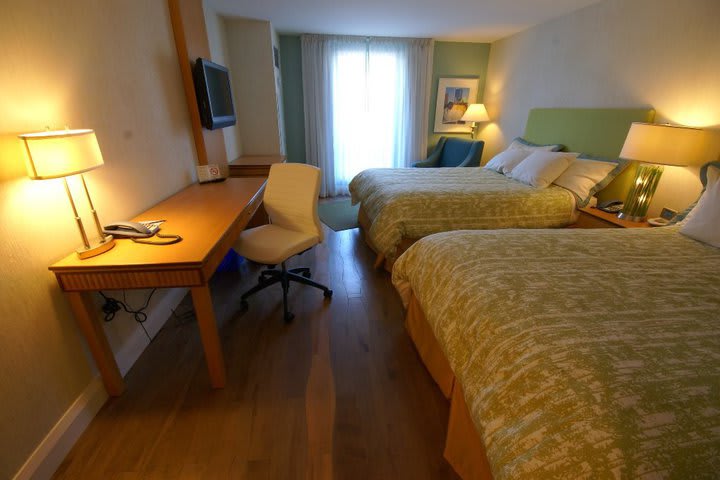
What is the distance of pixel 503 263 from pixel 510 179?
7.07 feet

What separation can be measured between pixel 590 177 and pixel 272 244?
2.68 metres

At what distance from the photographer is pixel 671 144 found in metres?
2.03

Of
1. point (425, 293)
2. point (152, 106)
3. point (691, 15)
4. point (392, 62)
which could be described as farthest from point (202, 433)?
point (392, 62)

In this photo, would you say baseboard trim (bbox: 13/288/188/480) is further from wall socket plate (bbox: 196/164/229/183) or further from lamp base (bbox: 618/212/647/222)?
lamp base (bbox: 618/212/647/222)

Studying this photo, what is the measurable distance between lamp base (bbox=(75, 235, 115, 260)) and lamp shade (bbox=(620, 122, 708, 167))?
319cm

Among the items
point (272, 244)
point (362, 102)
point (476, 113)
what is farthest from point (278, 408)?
point (476, 113)

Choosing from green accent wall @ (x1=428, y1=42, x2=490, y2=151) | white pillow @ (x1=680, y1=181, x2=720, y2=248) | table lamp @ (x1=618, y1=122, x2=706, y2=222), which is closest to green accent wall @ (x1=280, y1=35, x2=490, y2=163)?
green accent wall @ (x1=428, y1=42, x2=490, y2=151)

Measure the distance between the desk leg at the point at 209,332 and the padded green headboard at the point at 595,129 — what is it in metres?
3.24

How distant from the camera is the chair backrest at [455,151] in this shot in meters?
4.39

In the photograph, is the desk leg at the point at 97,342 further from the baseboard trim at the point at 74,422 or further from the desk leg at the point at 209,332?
the desk leg at the point at 209,332

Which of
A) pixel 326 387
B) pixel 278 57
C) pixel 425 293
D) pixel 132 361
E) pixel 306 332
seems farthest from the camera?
pixel 278 57

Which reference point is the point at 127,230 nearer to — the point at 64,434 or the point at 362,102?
the point at 64,434

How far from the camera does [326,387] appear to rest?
1.67m

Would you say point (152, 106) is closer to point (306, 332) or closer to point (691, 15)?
point (306, 332)
